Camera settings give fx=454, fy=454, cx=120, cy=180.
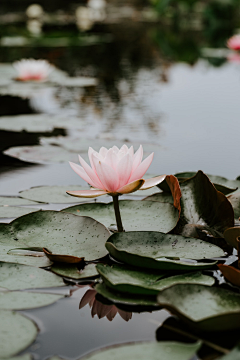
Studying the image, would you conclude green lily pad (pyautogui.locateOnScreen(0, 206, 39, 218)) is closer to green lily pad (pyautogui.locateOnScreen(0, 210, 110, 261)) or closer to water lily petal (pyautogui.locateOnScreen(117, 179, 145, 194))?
green lily pad (pyautogui.locateOnScreen(0, 210, 110, 261))

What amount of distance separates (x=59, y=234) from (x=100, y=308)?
0.81 feet

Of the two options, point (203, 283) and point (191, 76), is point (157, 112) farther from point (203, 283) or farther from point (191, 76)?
point (203, 283)

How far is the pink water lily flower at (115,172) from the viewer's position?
91 cm

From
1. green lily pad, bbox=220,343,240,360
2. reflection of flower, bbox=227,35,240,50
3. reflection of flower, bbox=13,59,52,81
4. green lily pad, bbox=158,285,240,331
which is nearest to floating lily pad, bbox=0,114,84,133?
reflection of flower, bbox=13,59,52,81

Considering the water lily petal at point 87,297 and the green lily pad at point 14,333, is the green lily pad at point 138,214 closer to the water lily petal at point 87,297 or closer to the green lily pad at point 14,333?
the water lily petal at point 87,297

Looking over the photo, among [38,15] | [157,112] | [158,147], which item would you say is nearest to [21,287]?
[158,147]

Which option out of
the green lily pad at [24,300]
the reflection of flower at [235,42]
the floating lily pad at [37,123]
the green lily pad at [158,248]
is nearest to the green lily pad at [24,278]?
the green lily pad at [24,300]

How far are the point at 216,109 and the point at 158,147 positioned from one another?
35.4 inches

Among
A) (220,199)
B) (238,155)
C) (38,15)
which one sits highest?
(38,15)

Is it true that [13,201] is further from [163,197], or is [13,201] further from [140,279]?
[140,279]

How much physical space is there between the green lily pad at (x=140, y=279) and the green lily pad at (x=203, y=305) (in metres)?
0.03

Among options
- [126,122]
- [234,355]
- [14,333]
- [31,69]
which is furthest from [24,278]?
[31,69]

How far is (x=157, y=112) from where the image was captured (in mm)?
2590

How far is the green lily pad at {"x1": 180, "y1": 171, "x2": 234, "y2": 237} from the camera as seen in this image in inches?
39.8
